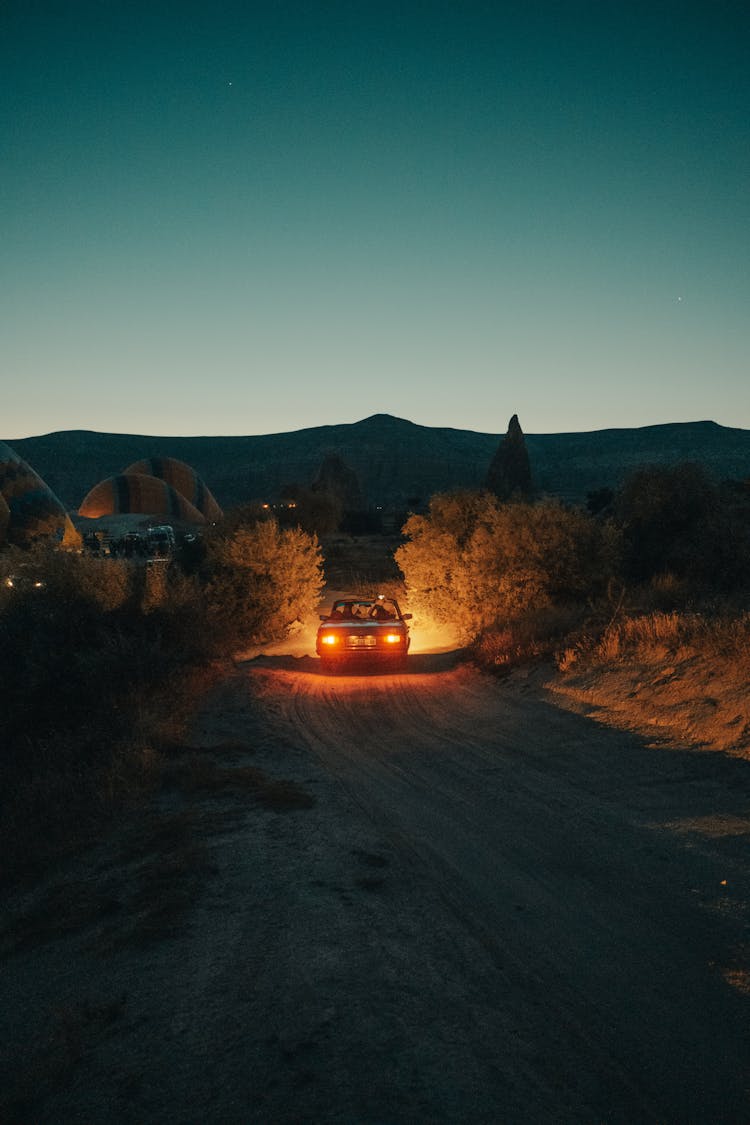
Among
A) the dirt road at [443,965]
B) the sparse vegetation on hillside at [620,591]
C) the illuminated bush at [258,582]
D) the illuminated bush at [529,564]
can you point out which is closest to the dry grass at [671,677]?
the sparse vegetation on hillside at [620,591]

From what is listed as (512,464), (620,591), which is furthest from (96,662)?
(512,464)

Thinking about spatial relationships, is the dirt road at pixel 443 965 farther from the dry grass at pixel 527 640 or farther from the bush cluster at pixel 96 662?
the dry grass at pixel 527 640

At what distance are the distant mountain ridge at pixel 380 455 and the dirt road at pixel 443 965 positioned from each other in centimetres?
12100

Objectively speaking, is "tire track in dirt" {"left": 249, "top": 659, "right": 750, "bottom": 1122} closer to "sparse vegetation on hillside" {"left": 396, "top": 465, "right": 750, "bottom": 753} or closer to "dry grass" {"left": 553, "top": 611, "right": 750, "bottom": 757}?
"dry grass" {"left": 553, "top": 611, "right": 750, "bottom": 757}

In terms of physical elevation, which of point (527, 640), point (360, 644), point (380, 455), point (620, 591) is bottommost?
point (360, 644)

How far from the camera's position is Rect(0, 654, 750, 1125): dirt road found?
3238 millimetres

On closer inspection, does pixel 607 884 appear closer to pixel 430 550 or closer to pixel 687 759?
pixel 687 759

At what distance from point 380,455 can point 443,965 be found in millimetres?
157220

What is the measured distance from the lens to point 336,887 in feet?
17.9

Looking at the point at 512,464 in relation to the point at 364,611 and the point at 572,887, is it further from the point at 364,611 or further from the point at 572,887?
the point at 572,887

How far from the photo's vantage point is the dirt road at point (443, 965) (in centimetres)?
324

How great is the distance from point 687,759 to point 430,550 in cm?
1982

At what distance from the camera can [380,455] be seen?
15925 cm

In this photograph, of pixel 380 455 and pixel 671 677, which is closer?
pixel 671 677
